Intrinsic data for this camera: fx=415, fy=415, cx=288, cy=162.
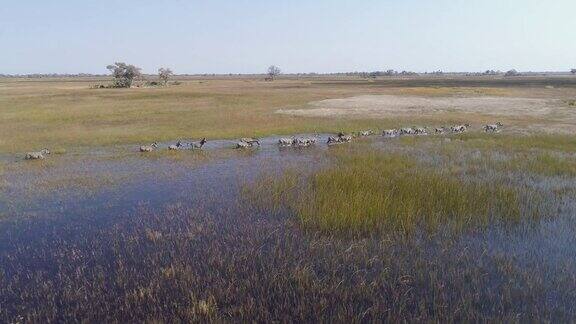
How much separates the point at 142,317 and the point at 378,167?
11778 mm

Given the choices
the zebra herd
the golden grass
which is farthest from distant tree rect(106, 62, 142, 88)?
the zebra herd

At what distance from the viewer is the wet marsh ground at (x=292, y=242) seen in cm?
708

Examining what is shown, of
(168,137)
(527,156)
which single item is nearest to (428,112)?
(527,156)

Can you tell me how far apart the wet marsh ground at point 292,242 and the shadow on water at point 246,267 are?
1.3 inches

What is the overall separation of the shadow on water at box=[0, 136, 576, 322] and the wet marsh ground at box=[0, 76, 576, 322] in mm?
33

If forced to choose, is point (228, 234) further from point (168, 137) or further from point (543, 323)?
point (168, 137)

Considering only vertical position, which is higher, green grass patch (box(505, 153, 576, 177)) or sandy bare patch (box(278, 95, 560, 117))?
sandy bare patch (box(278, 95, 560, 117))

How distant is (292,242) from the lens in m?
9.56

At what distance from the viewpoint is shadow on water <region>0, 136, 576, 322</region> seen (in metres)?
6.94

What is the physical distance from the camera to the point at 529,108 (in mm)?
41156

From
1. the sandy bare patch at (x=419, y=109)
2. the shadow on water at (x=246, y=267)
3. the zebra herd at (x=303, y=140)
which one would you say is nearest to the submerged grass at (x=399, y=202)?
the shadow on water at (x=246, y=267)

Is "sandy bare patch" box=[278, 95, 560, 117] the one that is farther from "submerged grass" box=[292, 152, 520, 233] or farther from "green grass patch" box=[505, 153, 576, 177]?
"submerged grass" box=[292, 152, 520, 233]

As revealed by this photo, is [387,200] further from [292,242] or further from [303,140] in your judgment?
[303,140]

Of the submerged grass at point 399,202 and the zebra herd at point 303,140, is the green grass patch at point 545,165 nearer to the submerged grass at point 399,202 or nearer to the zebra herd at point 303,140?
the submerged grass at point 399,202
